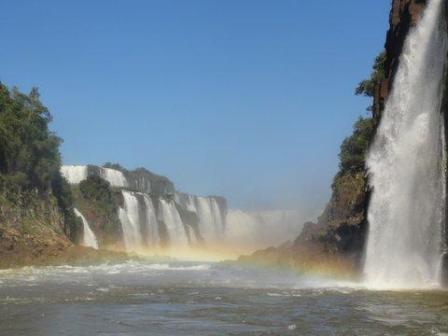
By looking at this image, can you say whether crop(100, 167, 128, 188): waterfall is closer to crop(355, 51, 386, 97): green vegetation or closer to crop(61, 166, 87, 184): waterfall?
crop(61, 166, 87, 184): waterfall

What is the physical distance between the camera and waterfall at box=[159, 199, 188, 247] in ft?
300

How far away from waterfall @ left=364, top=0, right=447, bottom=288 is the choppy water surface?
150 inches

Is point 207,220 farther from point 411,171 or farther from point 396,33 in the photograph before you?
point 411,171

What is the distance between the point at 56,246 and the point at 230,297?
34.7m

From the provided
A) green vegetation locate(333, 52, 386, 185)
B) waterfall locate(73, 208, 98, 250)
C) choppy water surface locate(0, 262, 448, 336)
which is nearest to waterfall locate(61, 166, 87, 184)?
waterfall locate(73, 208, 98, 250)

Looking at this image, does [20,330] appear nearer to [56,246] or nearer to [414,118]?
[414,118]

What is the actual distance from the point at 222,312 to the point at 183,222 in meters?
81.6

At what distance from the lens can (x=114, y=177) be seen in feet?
310

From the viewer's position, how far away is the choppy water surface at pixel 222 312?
42.0 ft

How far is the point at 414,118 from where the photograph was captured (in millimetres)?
27031

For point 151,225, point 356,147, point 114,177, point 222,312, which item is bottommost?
point 222,312

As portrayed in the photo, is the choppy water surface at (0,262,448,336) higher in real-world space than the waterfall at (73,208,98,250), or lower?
lower

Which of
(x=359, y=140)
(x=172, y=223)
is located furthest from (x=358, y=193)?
(x=172, y=223)

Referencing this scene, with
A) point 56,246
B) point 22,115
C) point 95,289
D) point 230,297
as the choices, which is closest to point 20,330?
point 230,297
